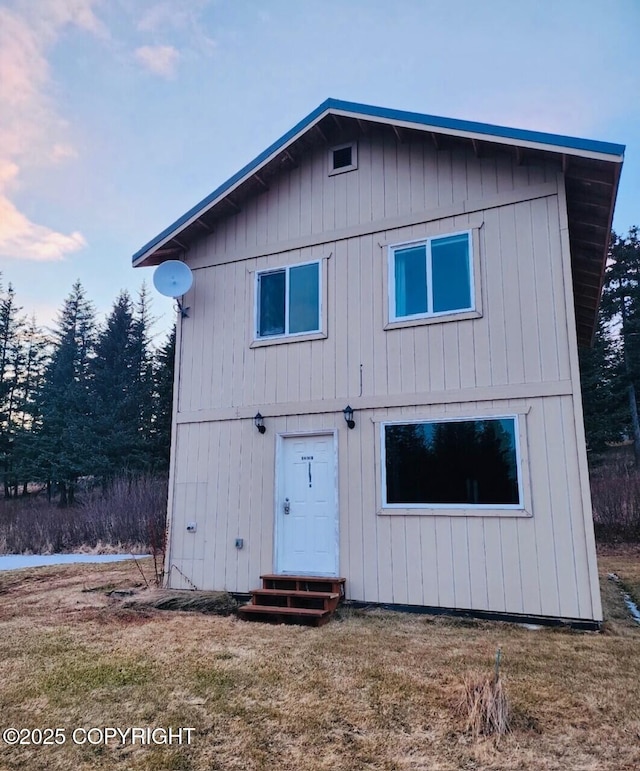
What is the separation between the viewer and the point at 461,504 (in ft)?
21.0

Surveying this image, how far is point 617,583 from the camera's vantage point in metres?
8.53

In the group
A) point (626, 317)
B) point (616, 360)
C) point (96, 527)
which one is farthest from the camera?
point (626, 317)

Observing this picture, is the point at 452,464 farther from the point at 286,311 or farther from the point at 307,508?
the point at 286,311

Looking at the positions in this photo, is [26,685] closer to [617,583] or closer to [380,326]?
[380,326]

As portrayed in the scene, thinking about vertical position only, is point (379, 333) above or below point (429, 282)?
below

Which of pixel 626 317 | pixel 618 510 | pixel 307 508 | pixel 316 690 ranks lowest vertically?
pixel 316 690

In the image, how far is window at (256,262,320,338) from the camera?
7707 mm

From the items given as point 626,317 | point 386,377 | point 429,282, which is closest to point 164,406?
point 386,377

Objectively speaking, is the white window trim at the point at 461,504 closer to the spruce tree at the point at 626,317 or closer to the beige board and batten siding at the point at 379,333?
the beige board and batten siding at the point at 379,333

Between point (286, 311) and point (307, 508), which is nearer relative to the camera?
point (307, 508)

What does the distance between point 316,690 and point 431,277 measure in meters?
4.93

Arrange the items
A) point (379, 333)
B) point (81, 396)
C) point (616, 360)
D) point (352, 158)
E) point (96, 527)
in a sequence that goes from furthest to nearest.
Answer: point (81, 396)
point (616, 360)
point (96, 527)
point (352, 158)
point (379, 333)

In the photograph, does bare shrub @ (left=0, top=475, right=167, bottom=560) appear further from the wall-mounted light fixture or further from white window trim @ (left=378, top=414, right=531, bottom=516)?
white window trim @ (left=378, top=414, right=531, bottom=516)

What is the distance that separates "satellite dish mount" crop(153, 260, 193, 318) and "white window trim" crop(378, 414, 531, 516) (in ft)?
11.8
